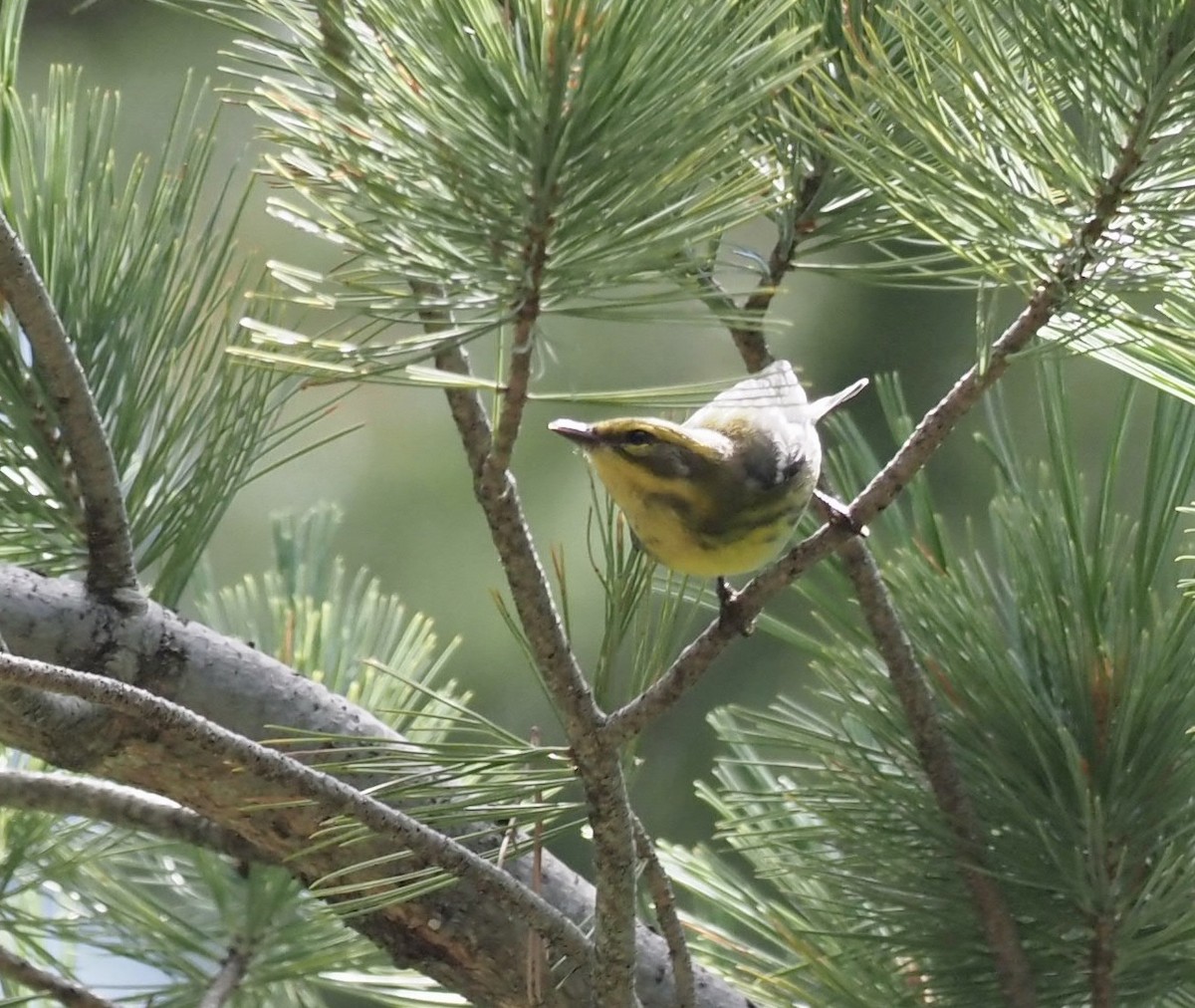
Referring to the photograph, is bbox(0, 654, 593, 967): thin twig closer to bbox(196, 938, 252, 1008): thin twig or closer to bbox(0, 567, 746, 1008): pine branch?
bbox(0, 567, 746, 1008): pine branch

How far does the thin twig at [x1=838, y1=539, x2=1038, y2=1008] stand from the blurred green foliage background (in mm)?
541

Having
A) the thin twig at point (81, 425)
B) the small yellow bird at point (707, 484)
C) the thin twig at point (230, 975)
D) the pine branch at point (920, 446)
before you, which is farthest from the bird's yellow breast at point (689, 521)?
the thin twig at point (230, 975)

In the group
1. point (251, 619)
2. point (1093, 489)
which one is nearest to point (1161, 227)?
point (251, 619)

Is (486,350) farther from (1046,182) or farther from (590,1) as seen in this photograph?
(590,1)

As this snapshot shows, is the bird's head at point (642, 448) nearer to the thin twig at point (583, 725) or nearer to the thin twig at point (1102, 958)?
the thin twig at point (583, 725)

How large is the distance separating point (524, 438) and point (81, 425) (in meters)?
1.11

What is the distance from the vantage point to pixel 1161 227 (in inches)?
21.1

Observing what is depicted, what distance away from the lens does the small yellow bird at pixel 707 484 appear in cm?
74

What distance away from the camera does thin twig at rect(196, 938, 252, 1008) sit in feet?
2.78

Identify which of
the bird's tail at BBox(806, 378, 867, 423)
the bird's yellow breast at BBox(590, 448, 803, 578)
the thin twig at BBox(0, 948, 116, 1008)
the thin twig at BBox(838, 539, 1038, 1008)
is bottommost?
the thin twig at BBox(0, 948, 116, 1008)

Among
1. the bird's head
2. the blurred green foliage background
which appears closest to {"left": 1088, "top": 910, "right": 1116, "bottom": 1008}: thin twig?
the bird's head

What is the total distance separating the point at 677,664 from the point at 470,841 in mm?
215

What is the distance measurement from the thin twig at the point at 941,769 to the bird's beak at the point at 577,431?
132mm

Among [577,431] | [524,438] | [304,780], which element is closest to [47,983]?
[304,780]
